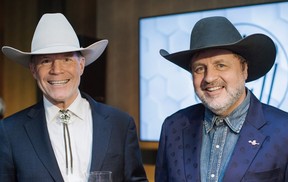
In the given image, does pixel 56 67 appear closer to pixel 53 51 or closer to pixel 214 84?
Result: pixel 53 51

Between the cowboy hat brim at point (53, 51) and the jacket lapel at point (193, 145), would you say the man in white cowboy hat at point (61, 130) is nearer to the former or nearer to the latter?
the cowboy hat brim at point (53, 51)

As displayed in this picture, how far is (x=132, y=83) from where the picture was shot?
4191 millimetres

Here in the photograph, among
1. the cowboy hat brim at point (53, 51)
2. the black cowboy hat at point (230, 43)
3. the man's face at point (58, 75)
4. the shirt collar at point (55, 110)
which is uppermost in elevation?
the black cowboy hat at point (230, 43)

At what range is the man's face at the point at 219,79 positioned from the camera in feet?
5.00

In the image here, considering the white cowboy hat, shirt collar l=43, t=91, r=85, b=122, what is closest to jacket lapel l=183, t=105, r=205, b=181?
shirt collar l=43, t=91, r=85, b=122

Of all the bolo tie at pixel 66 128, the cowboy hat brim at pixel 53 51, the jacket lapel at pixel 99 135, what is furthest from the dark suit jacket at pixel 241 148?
the cowboy hat brim at pixel 53 51

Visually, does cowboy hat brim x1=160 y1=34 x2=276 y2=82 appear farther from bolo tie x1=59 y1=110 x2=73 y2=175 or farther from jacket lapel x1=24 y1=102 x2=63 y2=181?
jacket lapel x1=24 y1=102 x2=63 y2=181

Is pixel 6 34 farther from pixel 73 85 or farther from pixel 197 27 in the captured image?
pixel 197 27

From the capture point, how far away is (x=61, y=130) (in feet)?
5.88

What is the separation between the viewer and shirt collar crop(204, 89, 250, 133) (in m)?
1.56

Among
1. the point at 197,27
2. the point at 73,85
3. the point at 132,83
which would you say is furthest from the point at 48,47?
the point at 132,83

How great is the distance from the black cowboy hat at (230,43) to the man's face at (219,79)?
0.03 m

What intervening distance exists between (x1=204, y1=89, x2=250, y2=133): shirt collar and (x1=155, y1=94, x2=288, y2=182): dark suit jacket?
0.8 inches

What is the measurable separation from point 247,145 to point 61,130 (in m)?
0.78
